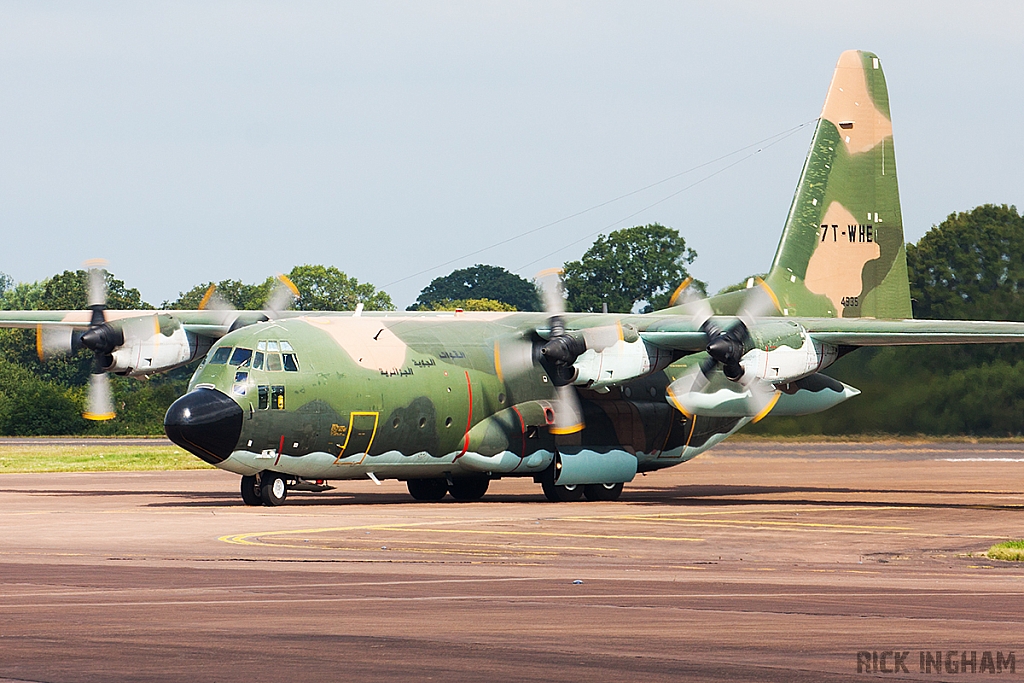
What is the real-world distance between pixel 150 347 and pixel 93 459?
20744mm

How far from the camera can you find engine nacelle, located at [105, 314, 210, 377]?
34.8m

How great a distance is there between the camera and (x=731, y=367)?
31.2 meters

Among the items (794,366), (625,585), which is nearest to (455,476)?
(794,366)

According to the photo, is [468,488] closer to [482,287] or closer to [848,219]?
[848,219]

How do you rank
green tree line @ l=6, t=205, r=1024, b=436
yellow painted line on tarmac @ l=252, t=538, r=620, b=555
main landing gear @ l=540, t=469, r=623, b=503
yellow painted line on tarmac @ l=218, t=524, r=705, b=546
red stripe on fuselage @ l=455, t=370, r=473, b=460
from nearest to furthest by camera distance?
yellow painted line on tarmac @ l=252, t=538, r=620, b=555 < yellow painted line on tarmac @ l=218, t=524, r=705, b=546 < red stripe on fuselage @ l=455, t=370, r=473, b=460 < main landing gear @ l=540, t=469, r=623, b=503 < green tree line @ l=6, t=205, r=1024, b=436

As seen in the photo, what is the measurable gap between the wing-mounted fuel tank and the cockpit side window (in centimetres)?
584

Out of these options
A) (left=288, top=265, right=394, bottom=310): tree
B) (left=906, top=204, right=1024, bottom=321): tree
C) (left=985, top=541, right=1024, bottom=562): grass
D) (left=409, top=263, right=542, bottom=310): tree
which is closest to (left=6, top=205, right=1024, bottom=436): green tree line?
(left=906, top=204, right=1024, bottom=321): tree

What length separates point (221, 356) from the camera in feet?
96.9

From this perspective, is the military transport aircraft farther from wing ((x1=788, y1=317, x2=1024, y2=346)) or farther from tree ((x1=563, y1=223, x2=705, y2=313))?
tree ((x1=563, y1=223, x2=705, y2=313))

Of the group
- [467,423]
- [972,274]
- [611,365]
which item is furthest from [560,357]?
[972,274]

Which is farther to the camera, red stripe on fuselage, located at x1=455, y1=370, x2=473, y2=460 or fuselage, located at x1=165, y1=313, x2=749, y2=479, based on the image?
red stripe on fuselage, located at x1=455, y1=370, x2=473, y2=460

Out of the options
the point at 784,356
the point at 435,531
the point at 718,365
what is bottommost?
the point at 435,531

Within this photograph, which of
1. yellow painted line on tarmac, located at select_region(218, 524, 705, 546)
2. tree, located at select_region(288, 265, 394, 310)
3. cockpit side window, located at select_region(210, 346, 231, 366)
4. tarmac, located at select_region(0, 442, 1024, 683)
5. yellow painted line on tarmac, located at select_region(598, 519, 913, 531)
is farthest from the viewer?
tree, located at select_region(288, 265, 394, 310)

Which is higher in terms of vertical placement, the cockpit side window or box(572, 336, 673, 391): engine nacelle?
the cockpit side window
